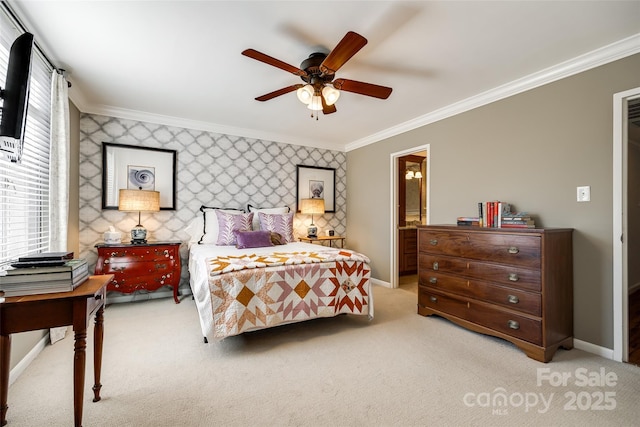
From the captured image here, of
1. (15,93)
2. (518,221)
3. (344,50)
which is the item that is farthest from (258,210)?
(518,221)

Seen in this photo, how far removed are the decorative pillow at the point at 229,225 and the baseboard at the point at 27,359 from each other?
1759 mm

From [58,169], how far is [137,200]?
920mm

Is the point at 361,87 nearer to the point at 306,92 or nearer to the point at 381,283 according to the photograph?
the point at 306,92

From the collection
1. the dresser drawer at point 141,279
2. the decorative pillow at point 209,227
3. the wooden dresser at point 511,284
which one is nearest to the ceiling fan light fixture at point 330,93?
the wooden dresser at point 511,284

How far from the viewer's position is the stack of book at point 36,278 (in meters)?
1.25

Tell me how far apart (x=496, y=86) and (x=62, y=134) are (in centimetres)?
417

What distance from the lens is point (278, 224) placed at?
3.94 m

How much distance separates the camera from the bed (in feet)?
7.36

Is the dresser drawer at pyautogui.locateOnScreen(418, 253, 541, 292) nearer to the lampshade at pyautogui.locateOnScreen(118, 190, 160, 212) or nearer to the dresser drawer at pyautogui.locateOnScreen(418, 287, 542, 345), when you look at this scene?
the dresser drawer at pyautogui.locateOnScreen(418, 287, 542, 345)

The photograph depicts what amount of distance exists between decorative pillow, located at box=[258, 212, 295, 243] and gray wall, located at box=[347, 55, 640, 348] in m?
1.93

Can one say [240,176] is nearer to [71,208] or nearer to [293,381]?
[71,208]

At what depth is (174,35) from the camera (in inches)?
82.0

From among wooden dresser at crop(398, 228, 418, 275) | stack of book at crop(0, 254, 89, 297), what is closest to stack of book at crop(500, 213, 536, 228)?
wooden dresser at crop(398, 228, 418, 275)

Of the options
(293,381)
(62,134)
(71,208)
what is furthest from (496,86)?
(71,208)
